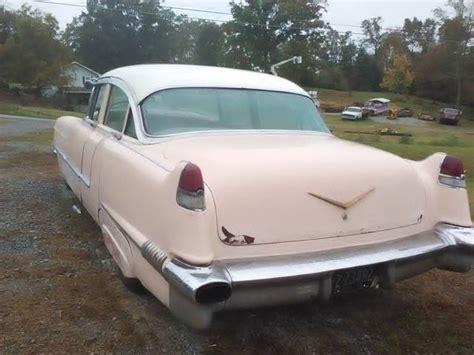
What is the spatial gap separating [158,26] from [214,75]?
67.5m

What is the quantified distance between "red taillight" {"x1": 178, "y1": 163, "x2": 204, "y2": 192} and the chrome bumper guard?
1.19 ft

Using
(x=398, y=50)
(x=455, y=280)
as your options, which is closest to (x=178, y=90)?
(x=455, y=280)

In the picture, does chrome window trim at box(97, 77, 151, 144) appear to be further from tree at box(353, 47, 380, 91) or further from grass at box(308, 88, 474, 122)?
tree at box(353, 47, 380, 91)

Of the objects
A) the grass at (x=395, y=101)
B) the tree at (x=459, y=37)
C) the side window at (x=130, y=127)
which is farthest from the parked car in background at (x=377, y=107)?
the side window at (x=130, y=127)

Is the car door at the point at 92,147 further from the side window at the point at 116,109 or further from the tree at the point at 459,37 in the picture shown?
the tree at the point at 459,37

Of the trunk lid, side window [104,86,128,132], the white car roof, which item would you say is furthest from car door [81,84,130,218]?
the trunk lid

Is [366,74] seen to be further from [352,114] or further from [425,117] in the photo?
[352,114]

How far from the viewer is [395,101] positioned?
64.8 metres

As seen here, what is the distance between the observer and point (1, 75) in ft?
142

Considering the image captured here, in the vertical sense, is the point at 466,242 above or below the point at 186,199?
below

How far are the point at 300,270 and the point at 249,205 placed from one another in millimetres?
420

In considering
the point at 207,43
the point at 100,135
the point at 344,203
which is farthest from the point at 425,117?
the point at 344,203

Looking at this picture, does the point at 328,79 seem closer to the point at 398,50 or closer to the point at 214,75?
the point at 398,50

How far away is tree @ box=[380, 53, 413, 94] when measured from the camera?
66.5 meters
